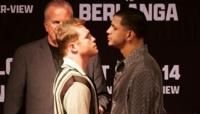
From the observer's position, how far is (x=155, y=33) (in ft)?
14.6

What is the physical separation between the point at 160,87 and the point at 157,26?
1655 millimetres

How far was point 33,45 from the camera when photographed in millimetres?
3678

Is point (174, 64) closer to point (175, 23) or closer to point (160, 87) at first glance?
point (175, 23)

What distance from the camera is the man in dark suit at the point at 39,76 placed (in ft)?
11.7

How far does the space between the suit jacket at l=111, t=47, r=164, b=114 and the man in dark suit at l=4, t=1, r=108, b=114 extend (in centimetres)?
65

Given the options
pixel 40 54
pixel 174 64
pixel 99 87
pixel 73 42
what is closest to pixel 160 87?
pixel 73 42

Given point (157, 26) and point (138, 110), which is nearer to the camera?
point (138, 110)

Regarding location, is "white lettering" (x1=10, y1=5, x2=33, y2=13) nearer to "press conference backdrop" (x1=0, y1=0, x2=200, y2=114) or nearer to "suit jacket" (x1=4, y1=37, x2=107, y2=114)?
"press conference backdrop" (x1=0, y1=0, x2=200, y2=114)

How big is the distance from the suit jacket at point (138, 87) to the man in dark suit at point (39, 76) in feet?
2.14

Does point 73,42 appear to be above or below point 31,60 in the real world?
above

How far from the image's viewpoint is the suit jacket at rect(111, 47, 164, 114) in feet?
9.09

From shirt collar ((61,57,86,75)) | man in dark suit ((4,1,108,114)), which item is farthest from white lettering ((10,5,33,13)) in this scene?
shirt collar ((61,57,86,75))

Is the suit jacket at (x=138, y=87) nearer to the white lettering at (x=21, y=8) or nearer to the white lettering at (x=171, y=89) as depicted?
the white lettering at (x=171, y=89)

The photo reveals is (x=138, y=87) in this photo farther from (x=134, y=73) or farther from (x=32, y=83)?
(x=32, y=83)
